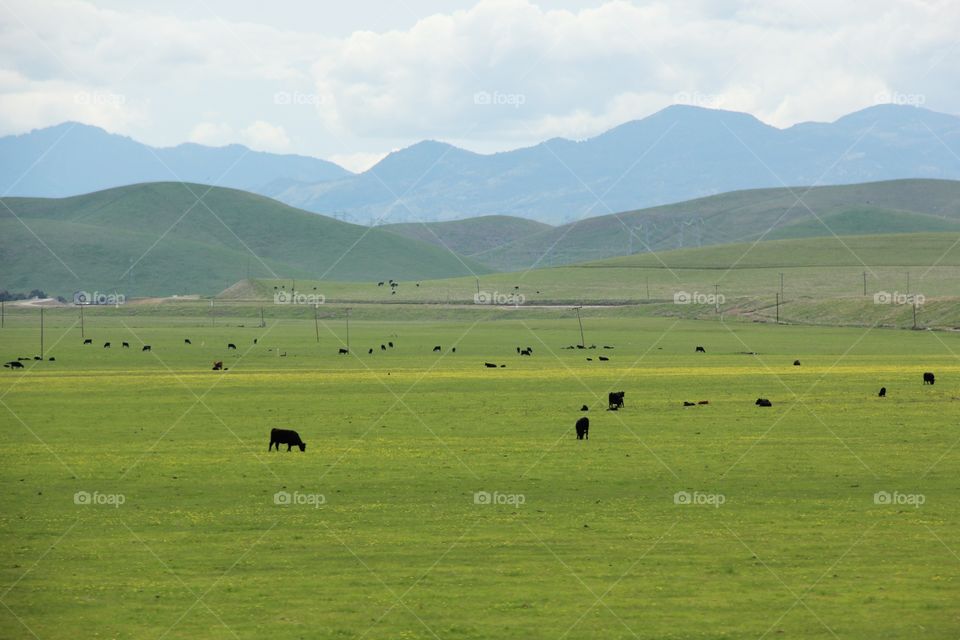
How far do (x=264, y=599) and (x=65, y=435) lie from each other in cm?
2135

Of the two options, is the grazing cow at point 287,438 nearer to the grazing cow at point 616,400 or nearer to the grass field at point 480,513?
the grass field at point 480,513

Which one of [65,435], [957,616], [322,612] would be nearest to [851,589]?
[957,616]

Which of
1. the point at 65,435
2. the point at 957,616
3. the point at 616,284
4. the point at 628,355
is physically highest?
the point at 616,284

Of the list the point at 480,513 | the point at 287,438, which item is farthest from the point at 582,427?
the point at 480,513

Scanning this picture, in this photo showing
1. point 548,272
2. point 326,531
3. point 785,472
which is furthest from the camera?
point 548,272

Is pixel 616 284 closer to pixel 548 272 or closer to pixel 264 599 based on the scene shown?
pixel 548 272

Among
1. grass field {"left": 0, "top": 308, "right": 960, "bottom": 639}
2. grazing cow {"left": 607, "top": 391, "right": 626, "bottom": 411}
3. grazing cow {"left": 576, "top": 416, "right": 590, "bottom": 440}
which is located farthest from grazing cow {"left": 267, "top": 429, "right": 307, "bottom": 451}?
grazing cow {"left": 607, "top": 391, "right": 626, "bottom": 411}

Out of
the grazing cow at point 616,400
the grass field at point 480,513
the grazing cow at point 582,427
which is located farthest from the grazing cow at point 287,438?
the grazing cow at point 616,400

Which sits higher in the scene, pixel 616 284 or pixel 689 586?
pixel 616 284

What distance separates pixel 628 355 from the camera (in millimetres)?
81125

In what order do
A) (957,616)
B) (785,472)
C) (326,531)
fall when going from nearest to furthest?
1. (957,616)
2. (326,531)
3. (785,472)

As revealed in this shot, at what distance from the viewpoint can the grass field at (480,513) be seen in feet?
57.4

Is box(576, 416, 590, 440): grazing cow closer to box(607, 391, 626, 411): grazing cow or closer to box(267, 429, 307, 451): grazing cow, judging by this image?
box(267, 429, 307, 451): grazing cow

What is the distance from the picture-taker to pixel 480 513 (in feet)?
79.5
